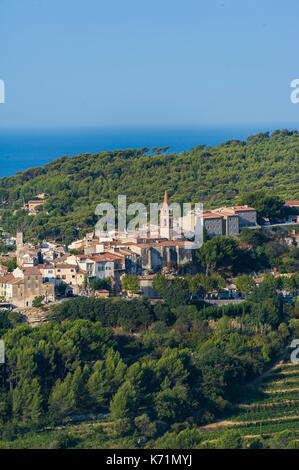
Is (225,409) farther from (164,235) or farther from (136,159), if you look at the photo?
(136,159)

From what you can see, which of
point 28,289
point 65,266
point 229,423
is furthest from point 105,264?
point 229,423

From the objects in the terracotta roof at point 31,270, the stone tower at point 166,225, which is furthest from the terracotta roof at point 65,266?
the stone tower at point 166,225

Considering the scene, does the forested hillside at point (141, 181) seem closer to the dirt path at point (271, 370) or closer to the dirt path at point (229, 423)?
the dirt path at point (271, 370)

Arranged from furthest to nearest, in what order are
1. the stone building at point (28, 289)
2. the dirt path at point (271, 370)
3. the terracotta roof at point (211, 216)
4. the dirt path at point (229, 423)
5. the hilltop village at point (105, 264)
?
the terracotta roof at point (211, 216), the hilltop village at point (105, 264), the stone building at point (28, 289), the dirt path at point (271, 370), the dirt path at point (229, 423)

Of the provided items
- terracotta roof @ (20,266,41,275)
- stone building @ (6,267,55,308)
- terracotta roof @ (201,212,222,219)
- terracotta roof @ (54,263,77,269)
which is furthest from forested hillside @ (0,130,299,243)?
stone building @ (6,267,55,308)

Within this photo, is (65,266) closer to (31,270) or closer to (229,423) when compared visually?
(31,270)

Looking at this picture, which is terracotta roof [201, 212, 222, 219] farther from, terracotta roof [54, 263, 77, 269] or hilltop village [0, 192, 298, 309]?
terracotta roof [54, 263, 77, 269]
